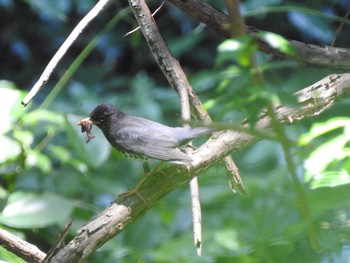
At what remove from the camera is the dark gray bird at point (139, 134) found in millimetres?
1862

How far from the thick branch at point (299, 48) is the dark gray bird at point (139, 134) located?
29cm

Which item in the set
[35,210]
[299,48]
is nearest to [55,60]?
[299,48]

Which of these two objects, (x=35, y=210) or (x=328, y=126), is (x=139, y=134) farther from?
(x=328, y=126)

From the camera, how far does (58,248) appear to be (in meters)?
1.34

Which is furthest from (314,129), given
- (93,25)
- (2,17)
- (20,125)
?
(2,17)

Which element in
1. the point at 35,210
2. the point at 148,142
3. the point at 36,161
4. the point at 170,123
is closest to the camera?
the point at 35,210

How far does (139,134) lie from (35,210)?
36 cm

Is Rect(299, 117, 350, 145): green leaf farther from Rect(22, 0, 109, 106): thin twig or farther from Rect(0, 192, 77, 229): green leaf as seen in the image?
Rect(0, 192, 77, 229): green leaf

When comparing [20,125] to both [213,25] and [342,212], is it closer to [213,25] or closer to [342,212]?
[213,25]

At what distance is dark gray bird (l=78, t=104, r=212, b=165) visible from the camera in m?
1.86

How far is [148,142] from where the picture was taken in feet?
6.48

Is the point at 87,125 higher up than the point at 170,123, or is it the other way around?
the point at 170,123

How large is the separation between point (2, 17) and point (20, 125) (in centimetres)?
261

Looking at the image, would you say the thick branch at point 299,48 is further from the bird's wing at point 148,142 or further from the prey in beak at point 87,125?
the prey in beak at point 87,125
